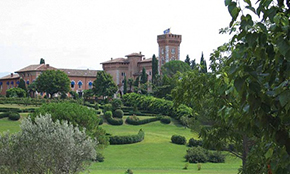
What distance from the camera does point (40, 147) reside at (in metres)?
17.0

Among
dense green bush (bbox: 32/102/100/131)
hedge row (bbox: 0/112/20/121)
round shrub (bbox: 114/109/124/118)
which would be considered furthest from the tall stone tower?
dense green bush (bbox: 32/102/100/131)

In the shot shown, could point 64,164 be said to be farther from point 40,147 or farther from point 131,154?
point 131,154

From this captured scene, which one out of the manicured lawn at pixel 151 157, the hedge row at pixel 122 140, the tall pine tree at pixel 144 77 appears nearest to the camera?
the manicured lawn at pixel 151 157

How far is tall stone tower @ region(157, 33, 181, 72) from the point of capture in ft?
276

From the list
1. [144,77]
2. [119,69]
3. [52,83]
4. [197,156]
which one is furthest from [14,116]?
[119,69]

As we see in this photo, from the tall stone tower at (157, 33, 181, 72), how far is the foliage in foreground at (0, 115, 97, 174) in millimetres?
67565

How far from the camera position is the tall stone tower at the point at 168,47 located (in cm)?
8426

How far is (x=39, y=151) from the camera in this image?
16.9m

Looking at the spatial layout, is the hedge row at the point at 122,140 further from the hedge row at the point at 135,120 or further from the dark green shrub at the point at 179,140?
the hedge row at the point at 135,120

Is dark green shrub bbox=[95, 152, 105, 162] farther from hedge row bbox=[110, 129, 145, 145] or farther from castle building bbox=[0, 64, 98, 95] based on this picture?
castle building bbox=[0, 64, 98, 95]

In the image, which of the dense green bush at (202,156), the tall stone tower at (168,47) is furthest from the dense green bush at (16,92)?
the dense green bush at (202,156)

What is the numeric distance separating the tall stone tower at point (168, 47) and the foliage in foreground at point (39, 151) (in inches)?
2660

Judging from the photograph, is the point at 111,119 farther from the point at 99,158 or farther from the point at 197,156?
the point at 197,156

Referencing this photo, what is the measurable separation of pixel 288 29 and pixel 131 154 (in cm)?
3590
